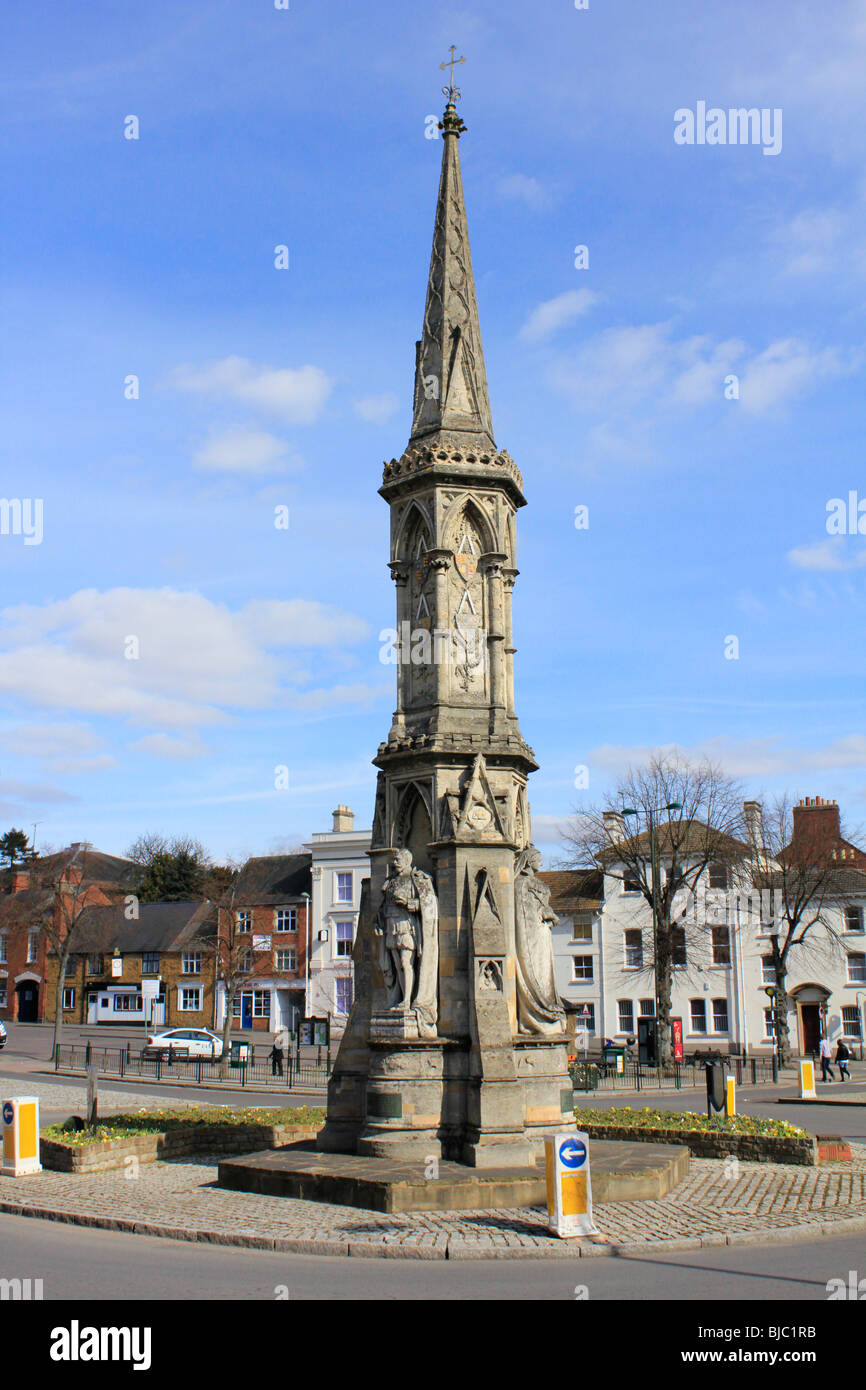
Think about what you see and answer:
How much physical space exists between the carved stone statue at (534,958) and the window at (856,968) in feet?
117

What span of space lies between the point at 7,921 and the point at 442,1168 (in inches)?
1749

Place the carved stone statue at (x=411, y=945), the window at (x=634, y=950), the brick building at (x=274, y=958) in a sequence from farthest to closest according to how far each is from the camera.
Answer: the brick building at (x=274, y=958) < the window at (x=634, y=950) < the carved stone statue at (x=411, y=945)

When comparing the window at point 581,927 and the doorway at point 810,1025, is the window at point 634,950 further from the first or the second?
the doorway at point 810,1025

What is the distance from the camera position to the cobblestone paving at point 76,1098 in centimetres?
2653

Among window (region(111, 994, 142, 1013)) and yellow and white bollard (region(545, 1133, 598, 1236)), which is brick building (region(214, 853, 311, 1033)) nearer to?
window (region(111, 994, 142, 1013))

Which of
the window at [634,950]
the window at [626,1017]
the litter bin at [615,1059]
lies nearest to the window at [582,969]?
the window at [626,1017]

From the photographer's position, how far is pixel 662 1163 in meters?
13.6

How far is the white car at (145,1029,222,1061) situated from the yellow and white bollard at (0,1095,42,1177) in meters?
26.5

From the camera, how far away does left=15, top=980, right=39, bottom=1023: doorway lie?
220 feet

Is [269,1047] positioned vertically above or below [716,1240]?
below

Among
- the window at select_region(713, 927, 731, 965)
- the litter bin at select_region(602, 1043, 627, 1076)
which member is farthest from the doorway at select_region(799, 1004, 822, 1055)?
the litter bin at select_region(602, 1043, 627, 1076)
